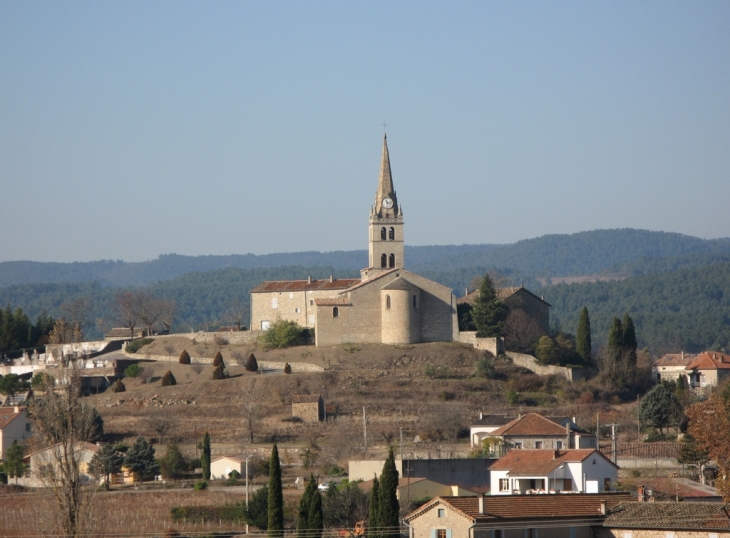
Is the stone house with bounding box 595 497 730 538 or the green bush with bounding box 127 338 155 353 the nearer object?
the stone house with bounding box 595 497 730 538

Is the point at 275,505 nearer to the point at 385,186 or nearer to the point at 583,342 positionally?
the point at 583,342

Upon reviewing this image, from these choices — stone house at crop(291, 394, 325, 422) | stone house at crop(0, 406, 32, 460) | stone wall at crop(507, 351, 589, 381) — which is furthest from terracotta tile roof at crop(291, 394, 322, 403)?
stone house at crop(0, 406, 32, 460)

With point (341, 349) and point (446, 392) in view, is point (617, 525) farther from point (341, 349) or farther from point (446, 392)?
point (341, 349)

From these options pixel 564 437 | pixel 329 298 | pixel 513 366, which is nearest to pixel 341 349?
pixel 329 298

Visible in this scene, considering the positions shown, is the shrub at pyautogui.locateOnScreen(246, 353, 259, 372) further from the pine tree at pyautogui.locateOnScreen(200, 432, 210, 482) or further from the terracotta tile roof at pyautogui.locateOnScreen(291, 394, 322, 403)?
the pine tree at pyautogui.locateOnScreen(200, 432, 210, 482)

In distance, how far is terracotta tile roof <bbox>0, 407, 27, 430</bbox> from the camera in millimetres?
69938

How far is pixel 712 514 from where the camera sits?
124 ft

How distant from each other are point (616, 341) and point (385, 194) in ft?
65.0

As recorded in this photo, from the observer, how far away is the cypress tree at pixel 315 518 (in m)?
44.3

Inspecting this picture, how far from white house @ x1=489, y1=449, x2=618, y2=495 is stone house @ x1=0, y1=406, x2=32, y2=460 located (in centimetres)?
2894

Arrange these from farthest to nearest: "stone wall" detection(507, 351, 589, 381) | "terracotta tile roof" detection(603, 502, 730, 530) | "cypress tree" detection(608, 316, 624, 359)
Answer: "cypress tree" detection(608, 316, 624, 359) → "stone wall" detection(507, 351, 589, 381) → "terracotta tile roof" detection(603, 502, 730, 530)

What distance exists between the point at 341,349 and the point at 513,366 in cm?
1011

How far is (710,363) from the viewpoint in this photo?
89.9m

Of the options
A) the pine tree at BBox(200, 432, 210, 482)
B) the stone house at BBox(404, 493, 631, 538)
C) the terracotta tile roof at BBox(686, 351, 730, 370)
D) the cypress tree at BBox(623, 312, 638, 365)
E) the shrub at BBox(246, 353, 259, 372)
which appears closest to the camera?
the stone house at BBox(404, 493, 631, 538)
